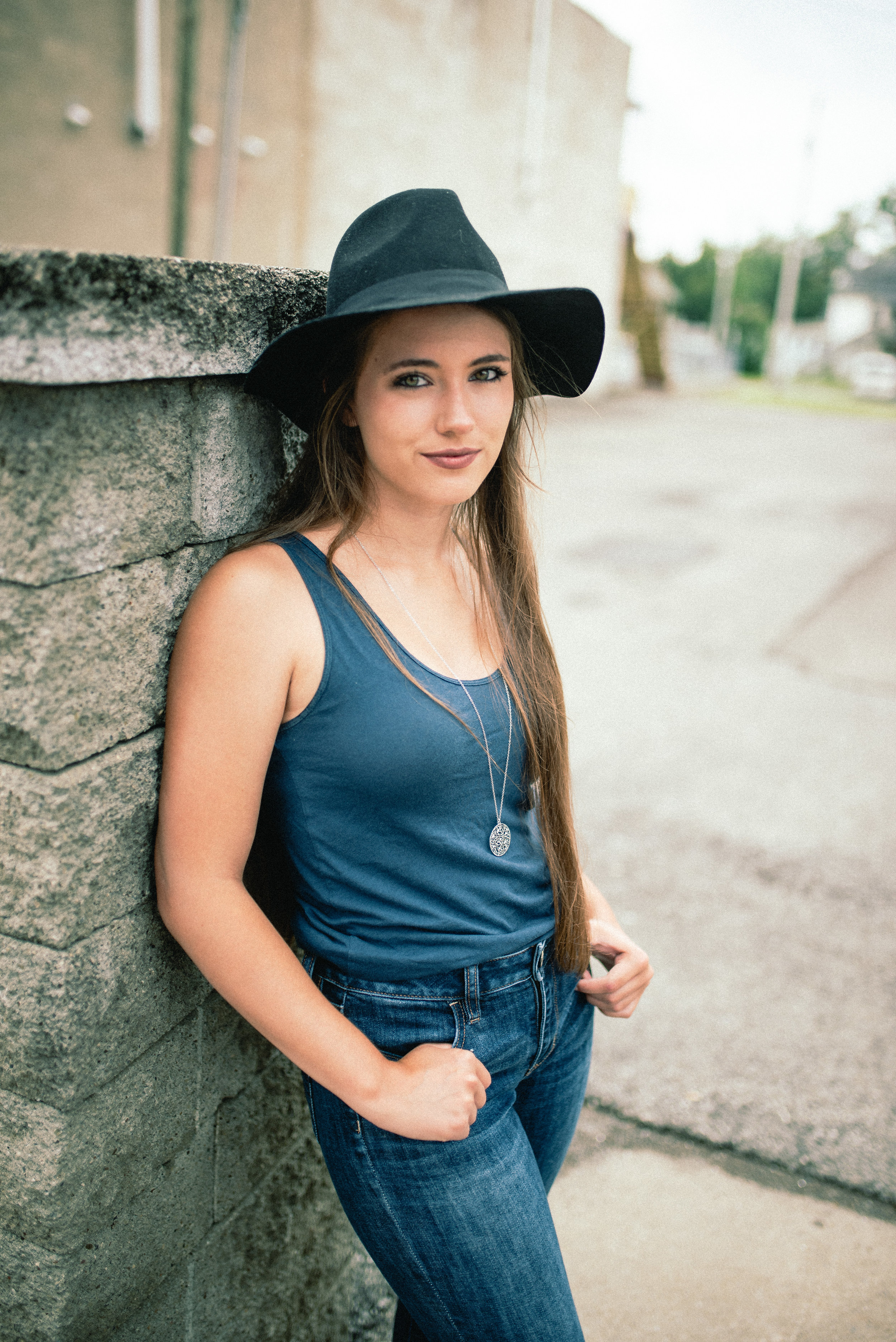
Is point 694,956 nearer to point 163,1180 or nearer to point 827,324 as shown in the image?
point 163,1180

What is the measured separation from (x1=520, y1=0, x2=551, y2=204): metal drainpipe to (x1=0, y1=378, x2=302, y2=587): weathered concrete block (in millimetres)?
17827

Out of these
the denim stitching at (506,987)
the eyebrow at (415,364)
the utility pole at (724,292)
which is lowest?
the denim stitching at (506,987)

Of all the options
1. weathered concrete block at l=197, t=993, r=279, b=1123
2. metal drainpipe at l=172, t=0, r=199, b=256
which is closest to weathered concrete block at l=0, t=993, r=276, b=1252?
weathered concrete block at l=197, t=993, r=279, b=1123

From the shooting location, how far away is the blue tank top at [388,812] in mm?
1301

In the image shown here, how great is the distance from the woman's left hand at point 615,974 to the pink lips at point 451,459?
80 centimetres

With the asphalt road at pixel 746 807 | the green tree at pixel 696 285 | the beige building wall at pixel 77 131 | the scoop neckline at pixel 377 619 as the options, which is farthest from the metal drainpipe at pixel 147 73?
the green tree at pixel 696 285

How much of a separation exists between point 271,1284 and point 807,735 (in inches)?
166

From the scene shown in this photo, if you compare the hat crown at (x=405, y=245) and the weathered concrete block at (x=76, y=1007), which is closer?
the weathered concrete block at (x=76, y=1007)

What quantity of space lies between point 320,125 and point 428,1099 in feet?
42.4

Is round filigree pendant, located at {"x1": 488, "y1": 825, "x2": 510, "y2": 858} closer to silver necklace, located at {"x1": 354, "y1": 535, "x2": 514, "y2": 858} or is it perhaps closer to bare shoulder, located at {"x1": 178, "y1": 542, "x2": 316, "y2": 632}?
silver necklace, located at {"x1": 354, "y1": 535, "x2": 514, "y2": 858}

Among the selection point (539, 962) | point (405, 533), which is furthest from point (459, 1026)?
point (405, 533)

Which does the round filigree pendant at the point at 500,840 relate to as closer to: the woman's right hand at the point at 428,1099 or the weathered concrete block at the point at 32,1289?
the woman's right hand at the point at 428,1099

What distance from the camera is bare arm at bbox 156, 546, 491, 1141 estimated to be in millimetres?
1218

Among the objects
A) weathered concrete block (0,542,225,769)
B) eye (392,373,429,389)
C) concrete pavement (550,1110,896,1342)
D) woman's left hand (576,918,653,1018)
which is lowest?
concrete pavement (550,1110,896,1342)
